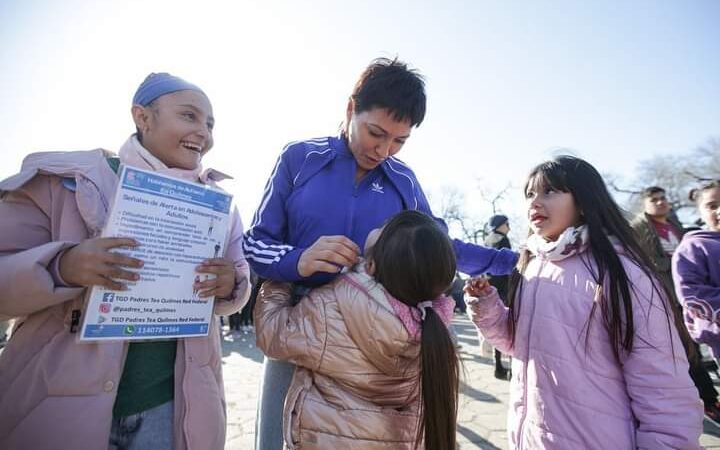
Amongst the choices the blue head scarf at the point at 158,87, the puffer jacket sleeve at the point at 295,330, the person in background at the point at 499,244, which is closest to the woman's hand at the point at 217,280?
the puffer jacket sleeve at the point at 295,330

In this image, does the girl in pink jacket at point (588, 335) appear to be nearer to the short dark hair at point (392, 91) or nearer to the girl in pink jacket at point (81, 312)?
the short dark hair at point (392, 91)

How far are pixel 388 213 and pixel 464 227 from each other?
36091 mm

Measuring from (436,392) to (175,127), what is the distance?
1266 millimetres

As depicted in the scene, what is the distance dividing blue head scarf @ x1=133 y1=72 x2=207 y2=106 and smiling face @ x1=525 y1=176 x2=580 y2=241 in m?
1.49

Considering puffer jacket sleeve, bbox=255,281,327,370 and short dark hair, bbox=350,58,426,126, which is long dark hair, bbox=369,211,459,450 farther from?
short dark hair, bbox=350,58,426,126

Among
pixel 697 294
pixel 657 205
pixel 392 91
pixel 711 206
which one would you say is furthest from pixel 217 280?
pixel 657 205

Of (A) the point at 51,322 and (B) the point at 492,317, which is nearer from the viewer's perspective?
(A) the point at 51,322

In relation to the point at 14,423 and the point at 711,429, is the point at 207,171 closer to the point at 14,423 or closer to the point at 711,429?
the point at 14,423

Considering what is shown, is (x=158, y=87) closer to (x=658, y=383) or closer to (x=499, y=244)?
(x=658, y=383)

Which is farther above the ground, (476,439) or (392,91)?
(392,91)

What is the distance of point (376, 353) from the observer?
1.15 metres

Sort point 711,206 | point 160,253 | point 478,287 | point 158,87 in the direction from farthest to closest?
point 711,206 < point 478,287 < point 158,87 < point 160,253

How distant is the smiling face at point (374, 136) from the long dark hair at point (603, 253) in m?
0.71

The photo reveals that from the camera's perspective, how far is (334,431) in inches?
43.8
